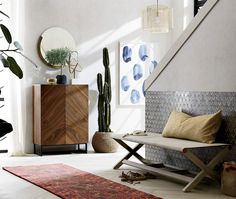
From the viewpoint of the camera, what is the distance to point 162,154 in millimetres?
6293

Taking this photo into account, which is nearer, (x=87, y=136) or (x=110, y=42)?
(x=87, y=136)

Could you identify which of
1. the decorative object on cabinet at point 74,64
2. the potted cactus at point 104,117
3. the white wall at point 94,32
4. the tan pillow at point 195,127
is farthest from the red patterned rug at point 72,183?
the decorative object on cabinet at point 74,64

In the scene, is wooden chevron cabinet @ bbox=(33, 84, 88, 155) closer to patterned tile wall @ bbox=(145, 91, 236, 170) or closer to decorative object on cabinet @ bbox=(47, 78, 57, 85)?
decorative object on cabinet @ bbox=(47, 78, 57, 85)

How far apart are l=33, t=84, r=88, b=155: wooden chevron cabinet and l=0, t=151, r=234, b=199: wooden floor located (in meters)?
0.49

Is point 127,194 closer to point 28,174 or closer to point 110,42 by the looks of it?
point 28,174

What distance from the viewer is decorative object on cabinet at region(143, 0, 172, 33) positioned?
7512mm

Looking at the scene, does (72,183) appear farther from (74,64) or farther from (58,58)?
(74,64)

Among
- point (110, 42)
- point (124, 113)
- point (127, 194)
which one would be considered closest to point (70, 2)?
point (110, 42)

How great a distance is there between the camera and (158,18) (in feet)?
24.7

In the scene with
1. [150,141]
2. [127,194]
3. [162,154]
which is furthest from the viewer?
[162,154]

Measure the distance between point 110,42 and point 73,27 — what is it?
74 cm

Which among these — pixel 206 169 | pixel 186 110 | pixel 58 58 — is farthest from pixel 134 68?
pixel 206 169

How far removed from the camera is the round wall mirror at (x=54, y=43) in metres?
7.77

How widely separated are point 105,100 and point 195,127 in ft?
9.56
